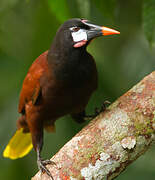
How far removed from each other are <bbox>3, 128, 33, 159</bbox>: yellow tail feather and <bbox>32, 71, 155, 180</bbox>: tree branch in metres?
1.40

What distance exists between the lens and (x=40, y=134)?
3.03 meters

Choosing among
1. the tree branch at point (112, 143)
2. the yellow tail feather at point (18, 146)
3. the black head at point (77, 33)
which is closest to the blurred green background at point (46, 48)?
the yellow tail feather at point (18, 146)

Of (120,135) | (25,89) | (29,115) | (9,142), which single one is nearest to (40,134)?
(29,115)

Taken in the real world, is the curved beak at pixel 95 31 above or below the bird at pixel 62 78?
above

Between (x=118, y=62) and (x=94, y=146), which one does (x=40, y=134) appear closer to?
(x=94, y=146)

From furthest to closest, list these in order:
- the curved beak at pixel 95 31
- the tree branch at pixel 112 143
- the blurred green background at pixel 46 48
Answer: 1. the blurred green background at pixel 46 48
2. the curved beak at pixel 95 31
3. the tree branch at pixel 112 143

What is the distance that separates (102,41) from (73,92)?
1.89m

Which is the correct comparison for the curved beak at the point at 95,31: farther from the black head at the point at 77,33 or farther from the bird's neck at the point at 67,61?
the bird's neck at the point at 67,61

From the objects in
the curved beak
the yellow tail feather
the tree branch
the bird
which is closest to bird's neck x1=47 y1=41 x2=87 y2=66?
the bird

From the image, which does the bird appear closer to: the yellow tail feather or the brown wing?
the brown wing

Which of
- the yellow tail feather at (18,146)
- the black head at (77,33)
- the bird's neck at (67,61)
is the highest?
the black head at (77,33)

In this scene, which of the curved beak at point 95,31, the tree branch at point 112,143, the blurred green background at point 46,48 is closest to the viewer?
the tree branch at point 112,143

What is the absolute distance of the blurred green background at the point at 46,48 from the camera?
3547 mm

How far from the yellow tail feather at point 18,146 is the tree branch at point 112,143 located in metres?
1.40
